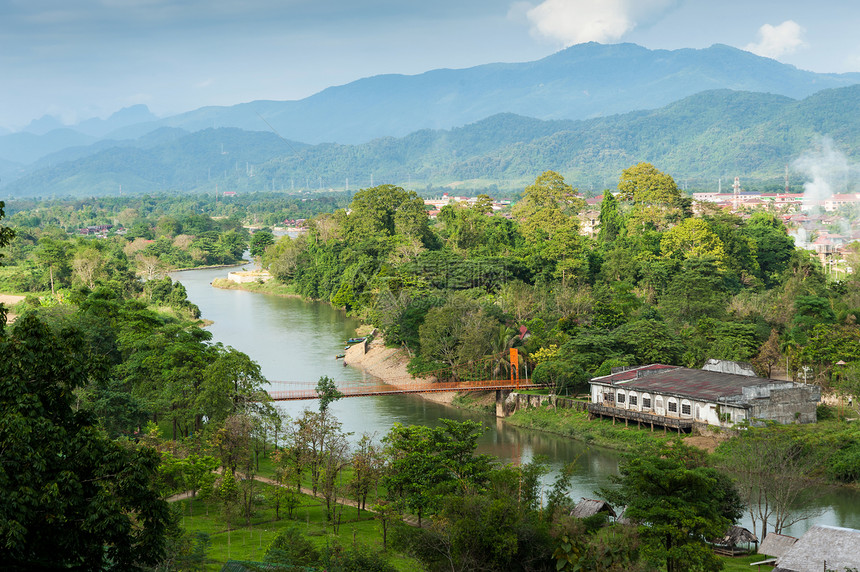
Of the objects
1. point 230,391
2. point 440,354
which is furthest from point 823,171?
point 230,391

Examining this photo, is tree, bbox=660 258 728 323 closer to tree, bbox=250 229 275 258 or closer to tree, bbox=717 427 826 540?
tree, bbox=717 427 826 540

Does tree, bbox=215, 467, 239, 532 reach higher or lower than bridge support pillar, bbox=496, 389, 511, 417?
higher

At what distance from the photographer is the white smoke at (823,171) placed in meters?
110

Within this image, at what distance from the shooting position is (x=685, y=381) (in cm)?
2908

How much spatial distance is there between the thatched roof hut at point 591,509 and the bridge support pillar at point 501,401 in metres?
11.0

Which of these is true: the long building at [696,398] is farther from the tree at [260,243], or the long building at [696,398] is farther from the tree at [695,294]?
the tree at [260,243]

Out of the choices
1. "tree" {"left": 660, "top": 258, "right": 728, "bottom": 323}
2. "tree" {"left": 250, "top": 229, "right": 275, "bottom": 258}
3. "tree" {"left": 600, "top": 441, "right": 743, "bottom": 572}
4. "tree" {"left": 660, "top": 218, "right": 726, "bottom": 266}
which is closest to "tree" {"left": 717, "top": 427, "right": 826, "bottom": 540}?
"tree" {"left": 600, "top": 441, "right": 743, "bottom": 572}

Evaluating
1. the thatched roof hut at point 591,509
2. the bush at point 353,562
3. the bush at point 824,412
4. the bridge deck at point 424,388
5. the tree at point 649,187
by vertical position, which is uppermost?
the tree at point 649,187

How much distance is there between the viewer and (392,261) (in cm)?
5350

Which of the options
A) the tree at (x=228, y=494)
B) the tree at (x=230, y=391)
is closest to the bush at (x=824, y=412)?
the tree at (x=230, y=391)

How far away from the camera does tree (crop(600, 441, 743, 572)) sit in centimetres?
1568

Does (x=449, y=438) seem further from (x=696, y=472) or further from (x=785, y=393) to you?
(x=785, y=393)

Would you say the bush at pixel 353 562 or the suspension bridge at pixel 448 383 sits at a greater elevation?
the bush at pixel 353 562

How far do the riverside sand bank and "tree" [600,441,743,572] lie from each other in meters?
16.0
